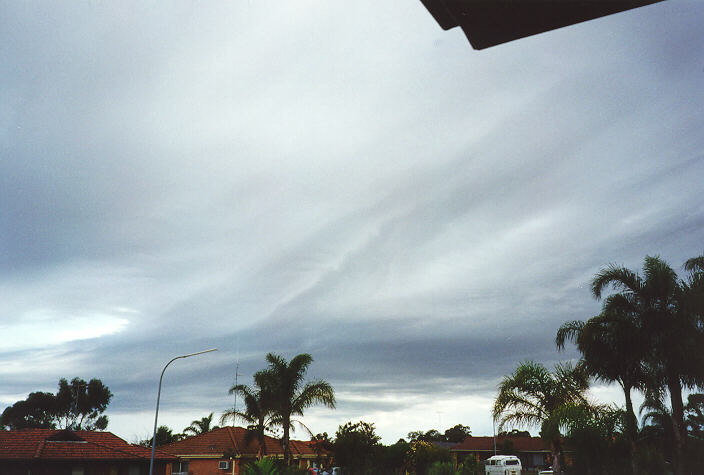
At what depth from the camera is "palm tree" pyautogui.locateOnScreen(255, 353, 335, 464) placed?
140 feet

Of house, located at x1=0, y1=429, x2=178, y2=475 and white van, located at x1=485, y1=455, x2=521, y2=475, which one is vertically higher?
house, located at x1=0, y1=429, x2=178, y2=475

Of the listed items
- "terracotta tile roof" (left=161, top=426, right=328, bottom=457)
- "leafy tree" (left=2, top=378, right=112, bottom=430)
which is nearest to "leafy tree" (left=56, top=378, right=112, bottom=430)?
"leafy tree" (left=2, top=378, right=112, bottom=430)

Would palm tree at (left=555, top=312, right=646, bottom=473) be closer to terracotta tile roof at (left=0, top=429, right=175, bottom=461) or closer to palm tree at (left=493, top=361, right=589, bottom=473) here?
palm tree at (left=493, top=361, right=589, bottom=473)

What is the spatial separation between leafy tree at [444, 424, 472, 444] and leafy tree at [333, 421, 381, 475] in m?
101

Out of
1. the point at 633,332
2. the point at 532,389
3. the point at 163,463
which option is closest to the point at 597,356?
the point at 633,332

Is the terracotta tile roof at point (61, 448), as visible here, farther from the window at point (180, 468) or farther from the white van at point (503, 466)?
the white van at point (503, 466)

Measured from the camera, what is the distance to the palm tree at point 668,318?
2567 centimetres

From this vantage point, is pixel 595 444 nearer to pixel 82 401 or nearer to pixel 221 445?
pixel 221 445

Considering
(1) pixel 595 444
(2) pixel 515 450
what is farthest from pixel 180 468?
(2) pixel 515 450

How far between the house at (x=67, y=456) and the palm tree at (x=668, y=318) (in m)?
36.2

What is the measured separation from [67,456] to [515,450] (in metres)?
66.4

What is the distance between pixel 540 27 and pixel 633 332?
92.9 feet

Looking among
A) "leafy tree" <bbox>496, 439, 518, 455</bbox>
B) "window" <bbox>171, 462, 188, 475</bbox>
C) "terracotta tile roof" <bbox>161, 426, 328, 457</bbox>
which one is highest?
"terracotta tile roof" <bbox>161, 426, 328, 457</bbox>

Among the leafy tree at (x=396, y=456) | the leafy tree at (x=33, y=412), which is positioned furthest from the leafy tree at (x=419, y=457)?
the leafy tree at (x=33, y=412)
